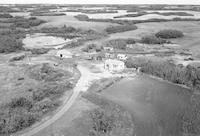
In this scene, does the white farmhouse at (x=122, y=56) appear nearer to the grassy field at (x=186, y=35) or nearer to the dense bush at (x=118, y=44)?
the dense bush at (x=118, y=44)

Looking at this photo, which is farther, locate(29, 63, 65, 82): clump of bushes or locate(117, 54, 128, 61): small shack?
locate(117, 54, 128, 61): small shack

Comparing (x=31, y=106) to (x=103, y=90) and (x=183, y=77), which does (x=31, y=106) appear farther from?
(x=183, y=77)

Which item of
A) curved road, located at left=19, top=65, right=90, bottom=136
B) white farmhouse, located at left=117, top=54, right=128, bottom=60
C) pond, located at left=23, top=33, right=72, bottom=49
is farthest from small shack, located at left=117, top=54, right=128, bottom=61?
pond, located at left=23, top=33, right=72, bottom=49

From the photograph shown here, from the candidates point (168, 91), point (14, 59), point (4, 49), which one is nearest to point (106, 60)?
point (168, 91)

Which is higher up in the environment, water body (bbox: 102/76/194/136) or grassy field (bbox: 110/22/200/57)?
grassy field (bbox: 110/22/200/57)

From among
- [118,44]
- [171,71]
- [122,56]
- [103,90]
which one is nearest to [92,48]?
[118,44]

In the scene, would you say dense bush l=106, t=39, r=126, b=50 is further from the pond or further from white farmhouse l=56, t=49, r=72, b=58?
the pond

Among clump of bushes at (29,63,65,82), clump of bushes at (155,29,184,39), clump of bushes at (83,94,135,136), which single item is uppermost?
clump of bushes at (155,29,184,39)
